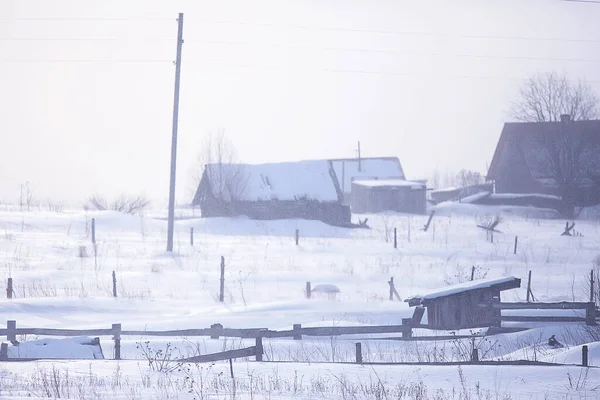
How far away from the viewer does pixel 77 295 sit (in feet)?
72.1

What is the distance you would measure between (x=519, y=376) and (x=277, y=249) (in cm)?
2603

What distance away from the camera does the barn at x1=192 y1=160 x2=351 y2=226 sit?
58.7 m

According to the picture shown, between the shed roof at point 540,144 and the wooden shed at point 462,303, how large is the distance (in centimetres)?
5095

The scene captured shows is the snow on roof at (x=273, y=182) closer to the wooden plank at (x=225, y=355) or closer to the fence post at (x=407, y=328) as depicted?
the fence post at (x=407, y=328)

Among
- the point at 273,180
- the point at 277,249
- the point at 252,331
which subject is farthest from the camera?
the point at 273,180

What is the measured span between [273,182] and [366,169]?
29.5 m

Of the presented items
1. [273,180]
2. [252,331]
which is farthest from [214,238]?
[252,331]

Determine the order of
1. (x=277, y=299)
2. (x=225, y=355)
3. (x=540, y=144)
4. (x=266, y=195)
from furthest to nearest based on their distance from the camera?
(x=540, y=144), (x=266, y=195), (x=277, y=299), (x=225, y=355)

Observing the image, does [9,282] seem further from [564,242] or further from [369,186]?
[369,186]

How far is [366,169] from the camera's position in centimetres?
8925

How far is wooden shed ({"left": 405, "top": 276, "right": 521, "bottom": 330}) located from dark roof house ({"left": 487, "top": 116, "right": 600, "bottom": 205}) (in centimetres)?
5009

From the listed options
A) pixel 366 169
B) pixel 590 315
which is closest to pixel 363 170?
pixel 366 169

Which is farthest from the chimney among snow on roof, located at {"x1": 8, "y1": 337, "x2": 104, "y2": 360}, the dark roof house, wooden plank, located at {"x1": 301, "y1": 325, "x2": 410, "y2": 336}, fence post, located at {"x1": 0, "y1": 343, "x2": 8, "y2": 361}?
fence post, located at {"x1": 0, "y1": 343, "x2": 8, "y2": 361}

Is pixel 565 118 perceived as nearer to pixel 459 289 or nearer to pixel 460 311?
pixel 460 311
